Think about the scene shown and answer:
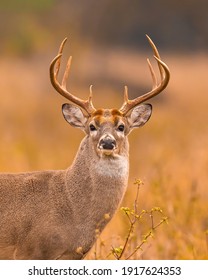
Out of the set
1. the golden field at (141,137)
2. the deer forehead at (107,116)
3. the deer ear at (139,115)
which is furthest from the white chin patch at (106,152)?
the golden field at (141,137)

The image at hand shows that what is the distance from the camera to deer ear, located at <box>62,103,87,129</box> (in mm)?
9312

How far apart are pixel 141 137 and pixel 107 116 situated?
859 cm

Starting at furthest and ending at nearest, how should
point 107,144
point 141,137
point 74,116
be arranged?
point 141,137, point 74,116, point 107,144

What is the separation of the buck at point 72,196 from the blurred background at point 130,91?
1.62 ft

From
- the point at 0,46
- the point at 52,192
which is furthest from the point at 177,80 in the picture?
the point at 52,192

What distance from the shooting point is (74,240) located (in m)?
8.67

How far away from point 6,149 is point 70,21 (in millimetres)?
17468

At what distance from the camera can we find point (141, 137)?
17594mm

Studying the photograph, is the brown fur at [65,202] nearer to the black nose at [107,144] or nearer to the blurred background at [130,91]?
the black nose at [107,144]

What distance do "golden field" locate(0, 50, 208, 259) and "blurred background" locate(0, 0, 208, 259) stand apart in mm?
25

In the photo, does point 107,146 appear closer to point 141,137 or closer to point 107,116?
point 107,116

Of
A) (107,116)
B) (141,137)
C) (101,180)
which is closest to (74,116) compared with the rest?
(107,116)

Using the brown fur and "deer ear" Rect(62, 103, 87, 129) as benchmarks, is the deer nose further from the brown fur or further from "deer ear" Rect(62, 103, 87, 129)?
"deer ear" Rect(62, 103, 87, 129)

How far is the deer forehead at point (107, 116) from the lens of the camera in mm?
8984
